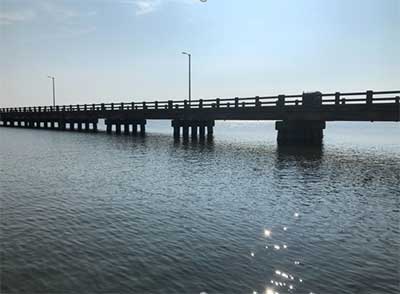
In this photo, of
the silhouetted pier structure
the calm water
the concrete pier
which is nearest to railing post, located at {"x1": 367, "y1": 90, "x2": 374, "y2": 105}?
the silhouetted pier structure

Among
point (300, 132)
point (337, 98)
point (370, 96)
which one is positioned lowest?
point (300, 132)

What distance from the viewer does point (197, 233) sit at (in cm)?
835

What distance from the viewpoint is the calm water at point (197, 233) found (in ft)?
19.8

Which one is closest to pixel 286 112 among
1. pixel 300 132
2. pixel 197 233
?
pixel 300 132

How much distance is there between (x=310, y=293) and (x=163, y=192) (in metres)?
7.46

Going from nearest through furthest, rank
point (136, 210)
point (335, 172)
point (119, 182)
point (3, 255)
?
1. point (3, 255)
2. point (136, 210)
3. point (119, 182)
4. point (335, 172)

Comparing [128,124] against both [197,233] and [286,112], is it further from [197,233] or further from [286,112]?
[197,233]

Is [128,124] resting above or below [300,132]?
below

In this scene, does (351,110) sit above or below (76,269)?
above

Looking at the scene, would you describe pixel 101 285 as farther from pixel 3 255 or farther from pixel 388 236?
pixel 388 236

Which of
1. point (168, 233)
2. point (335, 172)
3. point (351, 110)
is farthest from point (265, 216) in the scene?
point (351, 110)

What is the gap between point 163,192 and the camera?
12.5 metres

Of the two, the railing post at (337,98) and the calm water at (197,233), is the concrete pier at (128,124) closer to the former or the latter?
the railing post at (337,98)

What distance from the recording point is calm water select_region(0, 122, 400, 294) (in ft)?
19.8
